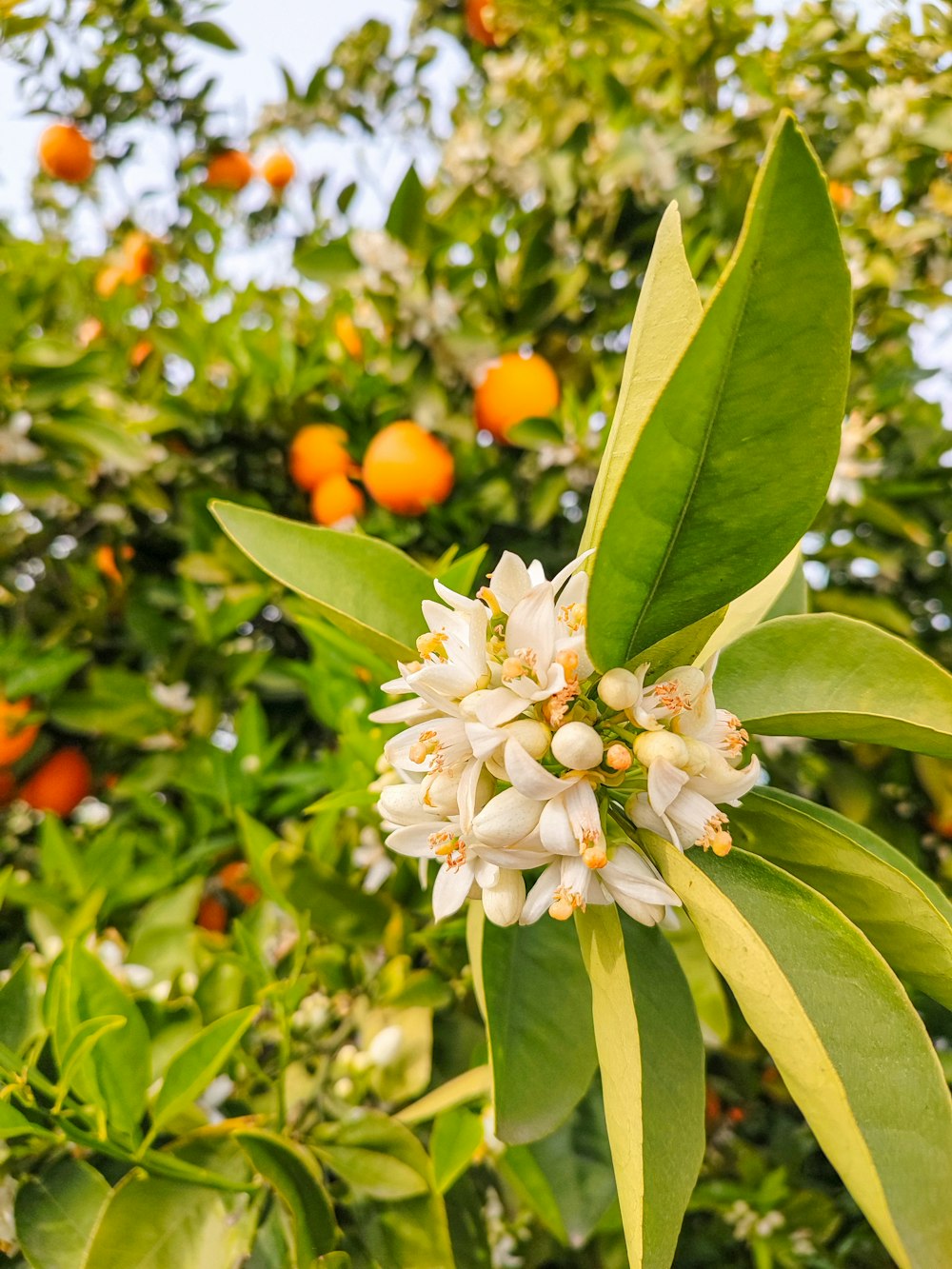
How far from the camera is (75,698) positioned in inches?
45.2

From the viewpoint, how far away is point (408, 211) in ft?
3.41

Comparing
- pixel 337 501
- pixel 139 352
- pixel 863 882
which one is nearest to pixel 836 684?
pixel 863 882

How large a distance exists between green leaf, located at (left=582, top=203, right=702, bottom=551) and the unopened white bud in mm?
505

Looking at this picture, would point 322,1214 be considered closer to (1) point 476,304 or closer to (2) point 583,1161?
(2) point 583,1161

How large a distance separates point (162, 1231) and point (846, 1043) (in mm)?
505

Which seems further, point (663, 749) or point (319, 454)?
point (319, 454)

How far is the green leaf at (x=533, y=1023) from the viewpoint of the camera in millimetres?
515

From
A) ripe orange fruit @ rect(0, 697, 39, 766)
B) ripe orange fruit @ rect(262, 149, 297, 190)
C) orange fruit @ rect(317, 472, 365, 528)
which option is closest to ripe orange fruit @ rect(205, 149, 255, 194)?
ripe orange fruit @ rect(262, 149, 297, 190)

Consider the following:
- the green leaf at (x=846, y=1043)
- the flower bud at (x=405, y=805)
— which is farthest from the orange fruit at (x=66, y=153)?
the green leaf at (x=846, y=1043)

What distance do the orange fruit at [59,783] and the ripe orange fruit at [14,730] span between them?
51 millimetres

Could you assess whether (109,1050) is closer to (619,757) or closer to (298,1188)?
(298,1188)

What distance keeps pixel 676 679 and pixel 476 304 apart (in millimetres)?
889

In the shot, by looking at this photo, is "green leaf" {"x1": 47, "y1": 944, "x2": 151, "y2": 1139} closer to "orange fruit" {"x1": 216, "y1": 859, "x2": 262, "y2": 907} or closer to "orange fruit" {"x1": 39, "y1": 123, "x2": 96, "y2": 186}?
"orange fruit" {"x1": 216, "y1": 859, "x2": 262, "y2": 907}

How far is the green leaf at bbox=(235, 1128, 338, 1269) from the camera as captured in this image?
1.93 feet
